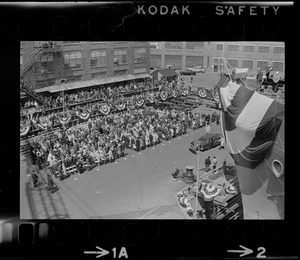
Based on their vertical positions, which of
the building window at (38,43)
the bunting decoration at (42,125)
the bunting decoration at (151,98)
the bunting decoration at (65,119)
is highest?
the building window at (38,43)

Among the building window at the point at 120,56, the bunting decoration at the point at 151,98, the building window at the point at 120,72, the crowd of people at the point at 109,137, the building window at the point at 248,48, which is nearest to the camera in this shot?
the building window at the point at 248,48

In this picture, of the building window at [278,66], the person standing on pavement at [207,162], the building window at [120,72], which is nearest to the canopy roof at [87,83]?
the building window at [120,72]

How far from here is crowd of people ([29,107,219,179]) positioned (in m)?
4.58

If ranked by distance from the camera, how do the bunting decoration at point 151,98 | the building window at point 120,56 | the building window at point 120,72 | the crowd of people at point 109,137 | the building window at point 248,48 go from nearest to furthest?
the building window at point 248,48
the building window at point 120,56
the crowd of people at point 109,137
the building window at point 120,72
the bunting decoration at point 151,98

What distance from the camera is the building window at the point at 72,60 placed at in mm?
4434

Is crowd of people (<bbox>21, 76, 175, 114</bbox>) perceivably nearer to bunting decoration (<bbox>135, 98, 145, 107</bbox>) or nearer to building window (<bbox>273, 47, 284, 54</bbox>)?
bunting decoration (<bbox>135, 98, 145, 107</bbox>)

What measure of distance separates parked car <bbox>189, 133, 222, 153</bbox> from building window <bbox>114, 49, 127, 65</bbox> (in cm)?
119

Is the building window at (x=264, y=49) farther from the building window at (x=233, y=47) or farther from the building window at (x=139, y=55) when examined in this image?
the building window at (x=139, y=55)
